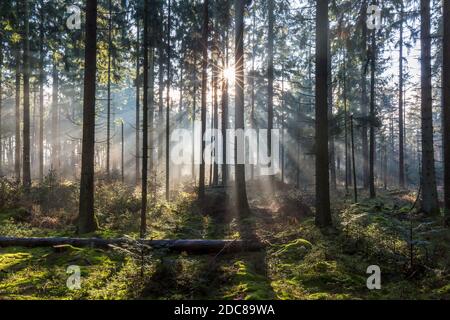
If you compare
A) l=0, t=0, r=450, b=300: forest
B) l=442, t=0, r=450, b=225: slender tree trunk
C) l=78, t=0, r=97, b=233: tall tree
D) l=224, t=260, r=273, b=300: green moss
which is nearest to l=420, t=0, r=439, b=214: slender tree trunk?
l=0, t=0, r=450, b=300: forest

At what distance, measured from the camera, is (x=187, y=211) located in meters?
16.8

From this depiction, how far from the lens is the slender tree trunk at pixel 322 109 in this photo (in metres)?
11.2

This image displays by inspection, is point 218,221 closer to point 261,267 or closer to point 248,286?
point 261,267

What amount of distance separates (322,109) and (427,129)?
16.4 feet

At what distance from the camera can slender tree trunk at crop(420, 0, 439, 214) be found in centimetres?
1280

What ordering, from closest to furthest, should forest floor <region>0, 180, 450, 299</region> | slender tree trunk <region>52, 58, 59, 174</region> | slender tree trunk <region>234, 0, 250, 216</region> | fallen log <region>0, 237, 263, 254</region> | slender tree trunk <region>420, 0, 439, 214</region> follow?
forest floor <region>0, 180, 450, 299</region> → fallen log <region>0, 237, 263, 254</region> → slender tree trunk <region>420, 0, 439, 214</region> → slender tree trunk <region>234, 0, 250, 216</region> → slender tree trunk <region>52, 58, 59, 174</region>

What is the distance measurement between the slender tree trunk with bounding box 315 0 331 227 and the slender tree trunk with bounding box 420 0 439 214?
13.7 feet

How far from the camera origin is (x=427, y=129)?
13086 millimetres

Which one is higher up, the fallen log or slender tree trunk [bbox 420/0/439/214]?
slender tree trunk [bbox 420/0/439/214]

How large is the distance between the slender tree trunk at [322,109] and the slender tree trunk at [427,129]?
4.17 metres

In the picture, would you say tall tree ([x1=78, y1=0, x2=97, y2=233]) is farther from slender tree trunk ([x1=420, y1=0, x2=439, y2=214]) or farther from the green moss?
slender tree trunk ([x1=420, y1=0, x2=439, y2=214])

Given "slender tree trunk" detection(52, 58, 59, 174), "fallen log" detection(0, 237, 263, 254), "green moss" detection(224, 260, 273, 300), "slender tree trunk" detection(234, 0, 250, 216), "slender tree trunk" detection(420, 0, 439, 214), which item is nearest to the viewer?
"green moss" detection(224, 260, 273, 300)

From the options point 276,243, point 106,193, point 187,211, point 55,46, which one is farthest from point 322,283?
point 55,46

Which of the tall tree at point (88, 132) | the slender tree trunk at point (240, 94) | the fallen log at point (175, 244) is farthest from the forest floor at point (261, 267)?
the slender tree trunk at point (240, 94)
